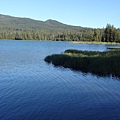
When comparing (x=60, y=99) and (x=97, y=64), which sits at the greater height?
(x=97, y=64)

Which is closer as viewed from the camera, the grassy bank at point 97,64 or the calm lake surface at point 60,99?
the calm lake surface at point 60,99

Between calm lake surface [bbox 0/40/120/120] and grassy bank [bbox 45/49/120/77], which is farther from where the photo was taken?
grassy bank [bbox 45/49/120/77]

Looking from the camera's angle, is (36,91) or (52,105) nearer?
(52,105)

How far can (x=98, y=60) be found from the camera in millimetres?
35562

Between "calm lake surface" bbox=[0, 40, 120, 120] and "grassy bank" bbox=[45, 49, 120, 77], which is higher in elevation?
"grassy bank" bbox=[45, 49, 120, 77]

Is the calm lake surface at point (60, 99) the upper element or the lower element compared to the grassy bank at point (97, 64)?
lower

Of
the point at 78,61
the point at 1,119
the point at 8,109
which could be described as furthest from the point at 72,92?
the point at 78,61

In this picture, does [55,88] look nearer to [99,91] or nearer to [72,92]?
[72,92]

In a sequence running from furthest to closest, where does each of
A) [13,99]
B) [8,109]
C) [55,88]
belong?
[55,88], [13,99], [8,109]

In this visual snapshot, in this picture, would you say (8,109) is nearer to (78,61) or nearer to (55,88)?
(55,88)

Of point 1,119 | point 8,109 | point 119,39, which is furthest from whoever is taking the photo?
point 119,39

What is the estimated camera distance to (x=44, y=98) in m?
19.5

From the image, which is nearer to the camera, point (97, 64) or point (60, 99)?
point (60, 99)

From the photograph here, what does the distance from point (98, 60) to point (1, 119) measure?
74.8 feet
